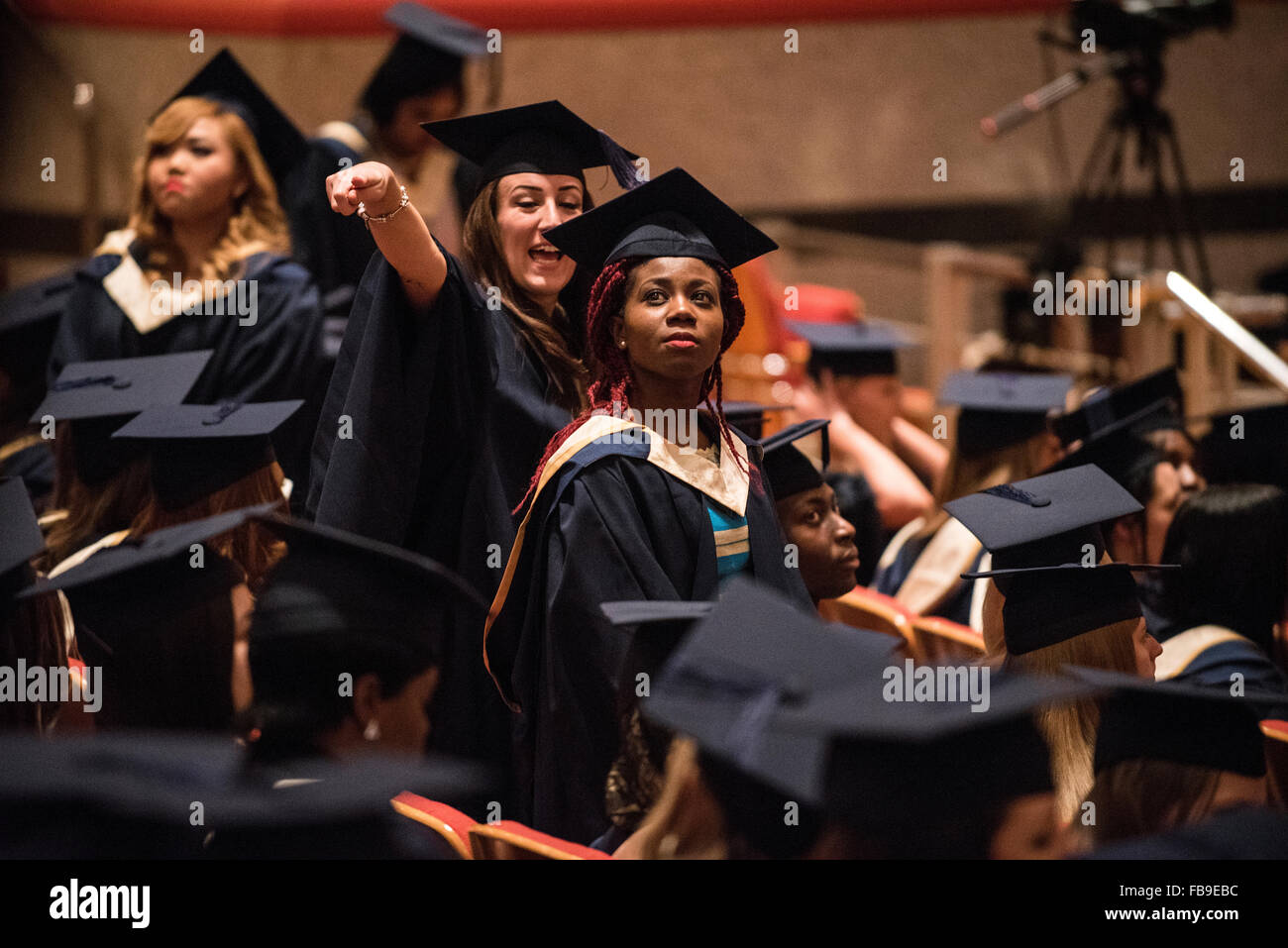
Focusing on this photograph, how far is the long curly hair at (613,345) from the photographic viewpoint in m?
2.45

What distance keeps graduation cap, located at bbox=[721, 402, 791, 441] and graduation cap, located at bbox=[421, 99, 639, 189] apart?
56cm

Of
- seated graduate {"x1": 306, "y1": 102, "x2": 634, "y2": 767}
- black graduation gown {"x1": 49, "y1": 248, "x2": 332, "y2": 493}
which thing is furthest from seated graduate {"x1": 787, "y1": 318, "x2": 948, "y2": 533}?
seated graduate {"x1": 306, "y1": 102, "x2": 634, "y2": 767}

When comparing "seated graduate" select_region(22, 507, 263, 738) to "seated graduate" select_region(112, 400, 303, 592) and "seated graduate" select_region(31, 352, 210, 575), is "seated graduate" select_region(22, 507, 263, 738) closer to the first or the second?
"seated graduate" select_region(112, 400, 303, 592)

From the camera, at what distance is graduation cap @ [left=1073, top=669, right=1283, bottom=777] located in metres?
1.93

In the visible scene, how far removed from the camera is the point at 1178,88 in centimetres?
767

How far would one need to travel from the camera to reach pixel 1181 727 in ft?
6.35

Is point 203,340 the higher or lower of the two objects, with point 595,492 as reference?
higher

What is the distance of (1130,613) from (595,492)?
953 mm

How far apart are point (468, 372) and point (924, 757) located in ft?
4.48

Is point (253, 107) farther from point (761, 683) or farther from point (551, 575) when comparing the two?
point (761, 683)

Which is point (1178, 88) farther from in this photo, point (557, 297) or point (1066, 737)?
point (1066, 737)

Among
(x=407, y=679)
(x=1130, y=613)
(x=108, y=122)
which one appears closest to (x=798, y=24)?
(x=108, y=122)
